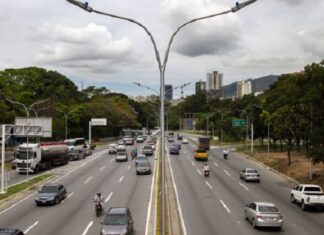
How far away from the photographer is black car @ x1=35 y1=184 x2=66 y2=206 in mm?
37938

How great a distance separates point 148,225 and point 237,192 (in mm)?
16463

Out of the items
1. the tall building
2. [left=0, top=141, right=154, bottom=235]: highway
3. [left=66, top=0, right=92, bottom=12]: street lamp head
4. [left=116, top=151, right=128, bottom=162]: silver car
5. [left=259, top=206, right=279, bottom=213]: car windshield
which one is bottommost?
[left=0, top=141, right=154, bottom=235]: highway

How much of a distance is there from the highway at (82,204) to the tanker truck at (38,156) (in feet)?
7.39

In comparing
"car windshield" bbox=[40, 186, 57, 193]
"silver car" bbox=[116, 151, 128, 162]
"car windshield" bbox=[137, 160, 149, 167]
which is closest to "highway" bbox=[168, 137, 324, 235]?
"car windshield" bbox=[137, 160, 149, 167]

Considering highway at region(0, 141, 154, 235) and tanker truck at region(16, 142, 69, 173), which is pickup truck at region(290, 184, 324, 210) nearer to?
highway at region(0, 141, 154, 235)

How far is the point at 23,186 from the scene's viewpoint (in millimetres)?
48406

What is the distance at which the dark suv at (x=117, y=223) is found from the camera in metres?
25.2

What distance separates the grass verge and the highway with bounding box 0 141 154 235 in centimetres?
151

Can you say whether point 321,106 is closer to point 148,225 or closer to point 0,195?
point 148,225

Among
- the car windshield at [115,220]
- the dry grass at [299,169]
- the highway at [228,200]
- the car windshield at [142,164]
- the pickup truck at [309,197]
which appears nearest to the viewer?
the car windshield at [115,220]

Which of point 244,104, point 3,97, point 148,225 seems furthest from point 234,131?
point 148,225

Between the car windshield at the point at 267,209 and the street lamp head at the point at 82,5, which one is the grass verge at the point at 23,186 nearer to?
the car windshield at the point at 267,209

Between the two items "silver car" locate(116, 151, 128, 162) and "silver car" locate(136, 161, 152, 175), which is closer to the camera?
"silver car" locate(136, 161, 152, 175)

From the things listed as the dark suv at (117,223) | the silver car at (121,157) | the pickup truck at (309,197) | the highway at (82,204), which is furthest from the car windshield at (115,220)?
the silver car at (121,157)
